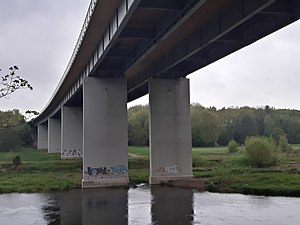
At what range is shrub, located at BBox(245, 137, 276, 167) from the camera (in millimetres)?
49531

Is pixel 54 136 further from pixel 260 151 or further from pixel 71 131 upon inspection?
pixel 260 151

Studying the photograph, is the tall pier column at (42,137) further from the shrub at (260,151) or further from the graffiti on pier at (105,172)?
the graffiti on pier at (105,172)

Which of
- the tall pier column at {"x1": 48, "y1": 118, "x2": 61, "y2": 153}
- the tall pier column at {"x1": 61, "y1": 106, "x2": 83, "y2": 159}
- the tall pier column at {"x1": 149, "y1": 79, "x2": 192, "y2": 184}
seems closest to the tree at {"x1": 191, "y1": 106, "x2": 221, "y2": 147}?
the tall pier column at {"x1": 48, "y1": 118, "x2": 61, "y2": 153}

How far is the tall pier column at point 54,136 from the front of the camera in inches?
3588

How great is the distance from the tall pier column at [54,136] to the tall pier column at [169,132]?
58.9 meters

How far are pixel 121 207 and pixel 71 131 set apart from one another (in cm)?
4914

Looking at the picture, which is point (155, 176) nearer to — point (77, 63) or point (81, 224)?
point (77, 63)

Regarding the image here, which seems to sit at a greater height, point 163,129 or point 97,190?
point 163,129

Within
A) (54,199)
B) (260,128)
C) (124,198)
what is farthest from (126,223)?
(260,128)

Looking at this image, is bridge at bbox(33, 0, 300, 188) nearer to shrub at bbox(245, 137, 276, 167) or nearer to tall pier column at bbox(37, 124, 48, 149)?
shrub at bbox(245, 137, 276, 167)

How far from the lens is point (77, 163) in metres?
54.0

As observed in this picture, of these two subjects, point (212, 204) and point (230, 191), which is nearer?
point (212, 204)

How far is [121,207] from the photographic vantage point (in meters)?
24.0

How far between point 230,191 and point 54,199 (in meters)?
13.2
